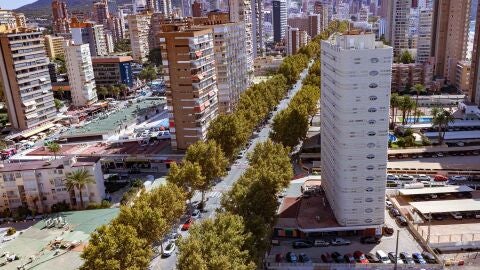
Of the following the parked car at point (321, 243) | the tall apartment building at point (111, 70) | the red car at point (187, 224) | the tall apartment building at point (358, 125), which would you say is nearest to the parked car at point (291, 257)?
the parked car at point (321, 243)

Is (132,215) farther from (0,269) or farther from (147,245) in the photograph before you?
(0,269)

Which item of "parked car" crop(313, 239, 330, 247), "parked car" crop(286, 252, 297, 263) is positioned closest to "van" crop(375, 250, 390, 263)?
"parked car" crop(313, 239, 330, 247)

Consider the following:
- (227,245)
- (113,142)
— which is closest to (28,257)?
(227,245)

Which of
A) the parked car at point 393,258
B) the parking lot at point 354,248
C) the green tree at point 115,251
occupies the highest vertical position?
the green tree at point 115,251

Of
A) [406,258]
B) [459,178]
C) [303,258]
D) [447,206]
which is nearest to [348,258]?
[303,258]

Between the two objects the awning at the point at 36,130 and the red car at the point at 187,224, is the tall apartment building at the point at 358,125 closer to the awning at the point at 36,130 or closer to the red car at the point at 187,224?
the red car at the point at 187,224

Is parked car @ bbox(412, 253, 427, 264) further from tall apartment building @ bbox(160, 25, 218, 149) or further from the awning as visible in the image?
the awning
